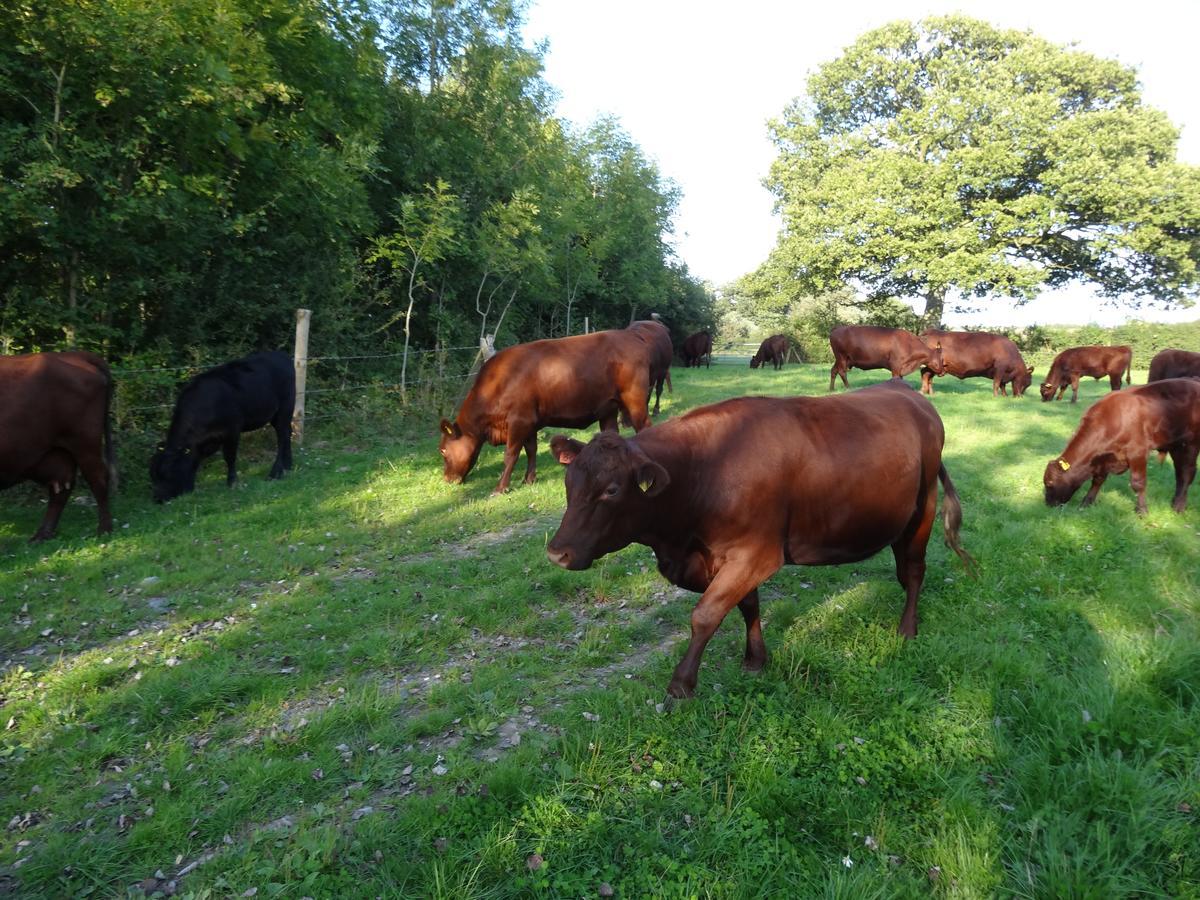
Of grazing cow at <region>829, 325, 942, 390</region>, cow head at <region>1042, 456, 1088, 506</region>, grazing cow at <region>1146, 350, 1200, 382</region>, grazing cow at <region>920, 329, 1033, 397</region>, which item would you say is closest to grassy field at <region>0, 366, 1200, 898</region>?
cow head at <region>1042, 456, 1088, 506</region>

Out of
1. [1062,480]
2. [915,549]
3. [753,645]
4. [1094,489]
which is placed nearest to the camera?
[753,645]

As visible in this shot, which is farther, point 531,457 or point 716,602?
point 531,457

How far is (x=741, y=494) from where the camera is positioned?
3.79 m

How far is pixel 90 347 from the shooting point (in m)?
9.12

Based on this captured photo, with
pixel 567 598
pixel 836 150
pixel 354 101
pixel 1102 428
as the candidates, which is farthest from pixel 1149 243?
A: pixel 567 598

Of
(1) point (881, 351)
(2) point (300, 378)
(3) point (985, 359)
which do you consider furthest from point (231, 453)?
(3) point (985, 359)

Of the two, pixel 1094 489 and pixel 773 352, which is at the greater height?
pixel 773 352

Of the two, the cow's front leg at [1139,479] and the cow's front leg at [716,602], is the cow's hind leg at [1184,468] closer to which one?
the cow's front leg at [1139,479]

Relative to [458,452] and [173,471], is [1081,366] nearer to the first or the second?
[458,452]

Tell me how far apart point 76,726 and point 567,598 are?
340 centimetres

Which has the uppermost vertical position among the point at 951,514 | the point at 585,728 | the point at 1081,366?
the point at 1081,366

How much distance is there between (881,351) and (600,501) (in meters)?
21.0

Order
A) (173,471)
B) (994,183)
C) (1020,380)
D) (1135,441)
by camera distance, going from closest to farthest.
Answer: (1135,441) < (173,471) < (1020,380) < (994,183)

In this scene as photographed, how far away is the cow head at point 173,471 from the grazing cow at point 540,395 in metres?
3.44
